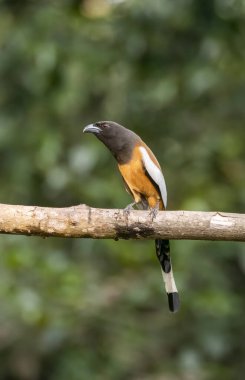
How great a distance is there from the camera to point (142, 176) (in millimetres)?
6059

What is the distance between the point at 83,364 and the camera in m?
7.40

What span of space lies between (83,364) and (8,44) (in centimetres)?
283

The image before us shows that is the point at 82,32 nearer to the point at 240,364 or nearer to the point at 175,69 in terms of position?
the point at 175,69

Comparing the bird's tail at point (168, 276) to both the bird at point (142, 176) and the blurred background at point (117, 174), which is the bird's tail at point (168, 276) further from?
the blurred background at point (117, 174)

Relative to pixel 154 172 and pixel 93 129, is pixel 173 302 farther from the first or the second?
pixel 93 129

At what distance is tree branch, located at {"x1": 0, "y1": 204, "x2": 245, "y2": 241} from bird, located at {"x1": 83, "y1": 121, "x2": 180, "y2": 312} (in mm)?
1102

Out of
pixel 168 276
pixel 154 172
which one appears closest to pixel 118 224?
pixel 154 172

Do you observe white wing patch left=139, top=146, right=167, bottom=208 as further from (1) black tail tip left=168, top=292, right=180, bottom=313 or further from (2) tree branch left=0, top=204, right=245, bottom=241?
(2) tree branch left=0, top=204, right=245, bottom=241

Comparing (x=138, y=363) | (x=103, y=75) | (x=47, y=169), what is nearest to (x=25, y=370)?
(x=138, y=363)

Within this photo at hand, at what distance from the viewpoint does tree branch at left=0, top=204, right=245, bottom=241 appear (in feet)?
15.6

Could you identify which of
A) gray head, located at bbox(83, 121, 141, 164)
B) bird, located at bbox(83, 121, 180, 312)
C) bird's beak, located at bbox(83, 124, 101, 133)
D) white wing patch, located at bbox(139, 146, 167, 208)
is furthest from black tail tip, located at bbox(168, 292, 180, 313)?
bird's beak, located at bbox(83, 124, 101, 133)

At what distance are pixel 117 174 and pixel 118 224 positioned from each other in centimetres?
310

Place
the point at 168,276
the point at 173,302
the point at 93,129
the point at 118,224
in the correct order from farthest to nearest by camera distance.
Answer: the point at 93,129
the point at 168,276
the point at 173,302
the point at 118,224

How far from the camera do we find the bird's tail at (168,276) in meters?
6.02
